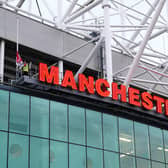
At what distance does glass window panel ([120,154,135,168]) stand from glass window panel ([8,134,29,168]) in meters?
9.50

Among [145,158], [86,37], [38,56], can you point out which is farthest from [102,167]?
[86,37]

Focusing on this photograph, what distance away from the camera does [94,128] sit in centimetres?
4156

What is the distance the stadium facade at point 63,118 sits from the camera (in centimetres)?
3662

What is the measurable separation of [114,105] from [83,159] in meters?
6.32

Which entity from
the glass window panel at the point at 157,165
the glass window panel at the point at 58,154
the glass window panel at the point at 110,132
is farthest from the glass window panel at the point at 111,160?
the glass window panel at the point at 157,165

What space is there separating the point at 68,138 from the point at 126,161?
20.7ft

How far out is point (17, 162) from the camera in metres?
35.3

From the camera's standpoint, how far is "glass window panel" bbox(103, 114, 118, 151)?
A: 138 ft

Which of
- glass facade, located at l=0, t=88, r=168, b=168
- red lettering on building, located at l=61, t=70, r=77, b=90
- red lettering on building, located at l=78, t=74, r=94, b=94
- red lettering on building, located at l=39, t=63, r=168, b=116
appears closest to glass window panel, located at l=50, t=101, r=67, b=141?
glass facade, located at l=0, t=88, r=168, b=168

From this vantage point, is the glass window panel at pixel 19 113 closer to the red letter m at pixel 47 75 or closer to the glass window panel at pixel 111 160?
the red letter m at pixel 47 75

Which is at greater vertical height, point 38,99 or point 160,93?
point 160,93

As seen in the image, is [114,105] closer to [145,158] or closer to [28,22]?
[145,158]

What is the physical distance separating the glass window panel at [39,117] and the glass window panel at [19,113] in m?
0.51

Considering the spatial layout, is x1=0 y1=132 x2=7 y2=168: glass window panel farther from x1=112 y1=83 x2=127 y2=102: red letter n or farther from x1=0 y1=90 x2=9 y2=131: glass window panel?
x1=112 y1=83 x2=127 y2=102: red letter n
